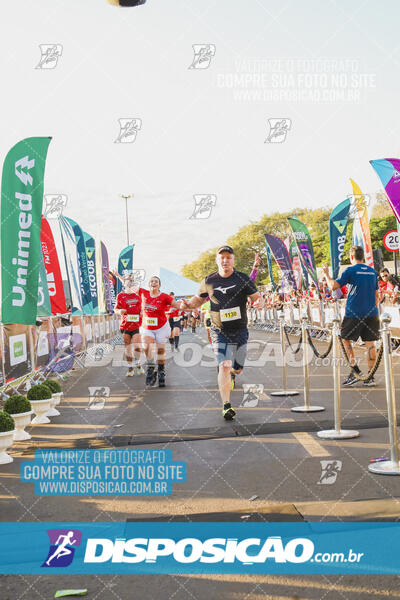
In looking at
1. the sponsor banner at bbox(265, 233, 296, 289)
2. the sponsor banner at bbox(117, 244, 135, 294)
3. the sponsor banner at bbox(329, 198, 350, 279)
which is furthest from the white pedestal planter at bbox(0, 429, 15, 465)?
the sponsor banner at bbox(117, 244, 135, 294)

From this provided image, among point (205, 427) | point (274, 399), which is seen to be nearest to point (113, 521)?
point (205, 427)

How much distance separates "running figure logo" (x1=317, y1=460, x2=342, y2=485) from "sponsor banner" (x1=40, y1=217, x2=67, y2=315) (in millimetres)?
9814

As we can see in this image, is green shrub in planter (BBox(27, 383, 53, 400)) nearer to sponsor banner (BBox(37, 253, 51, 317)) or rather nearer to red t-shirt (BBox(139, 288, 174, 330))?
sponsor banner (BBox(37, 253, 51, 317))

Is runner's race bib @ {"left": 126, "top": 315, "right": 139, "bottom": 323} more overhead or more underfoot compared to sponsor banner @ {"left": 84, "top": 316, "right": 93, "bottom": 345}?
more overhead

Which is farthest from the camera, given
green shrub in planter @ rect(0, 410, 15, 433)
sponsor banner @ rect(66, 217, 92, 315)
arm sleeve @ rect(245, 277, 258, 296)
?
sponsor banner @ rect(66, 217, 92, 315)

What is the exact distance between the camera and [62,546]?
384 cm

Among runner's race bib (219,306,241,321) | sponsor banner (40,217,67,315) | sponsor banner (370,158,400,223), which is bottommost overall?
runner's race bib (219,306,241,321)

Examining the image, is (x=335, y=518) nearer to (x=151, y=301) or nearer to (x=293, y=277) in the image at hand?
(x=151, y=301)

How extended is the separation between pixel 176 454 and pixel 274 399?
3.71 meters

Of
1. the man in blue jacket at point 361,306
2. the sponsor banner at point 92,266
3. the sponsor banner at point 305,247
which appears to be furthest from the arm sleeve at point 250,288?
the sponsor banner at point 92,266

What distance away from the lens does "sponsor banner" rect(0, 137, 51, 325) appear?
26.9ft

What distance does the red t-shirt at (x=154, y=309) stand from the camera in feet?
39.2

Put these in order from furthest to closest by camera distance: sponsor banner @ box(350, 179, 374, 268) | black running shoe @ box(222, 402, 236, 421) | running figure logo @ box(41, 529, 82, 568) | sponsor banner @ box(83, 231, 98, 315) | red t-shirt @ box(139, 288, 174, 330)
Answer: sponsor banner @ box(83, 231, 98, 315) → sponsor banner @ box(350, 179, 374, 268) → red t-shirt @ box(139, 288, 174, 330) → black running shoe @ box(222, 402, 236, 421) → running figure logo @ box(41, 529, 82, 568)

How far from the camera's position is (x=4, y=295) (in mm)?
8203
